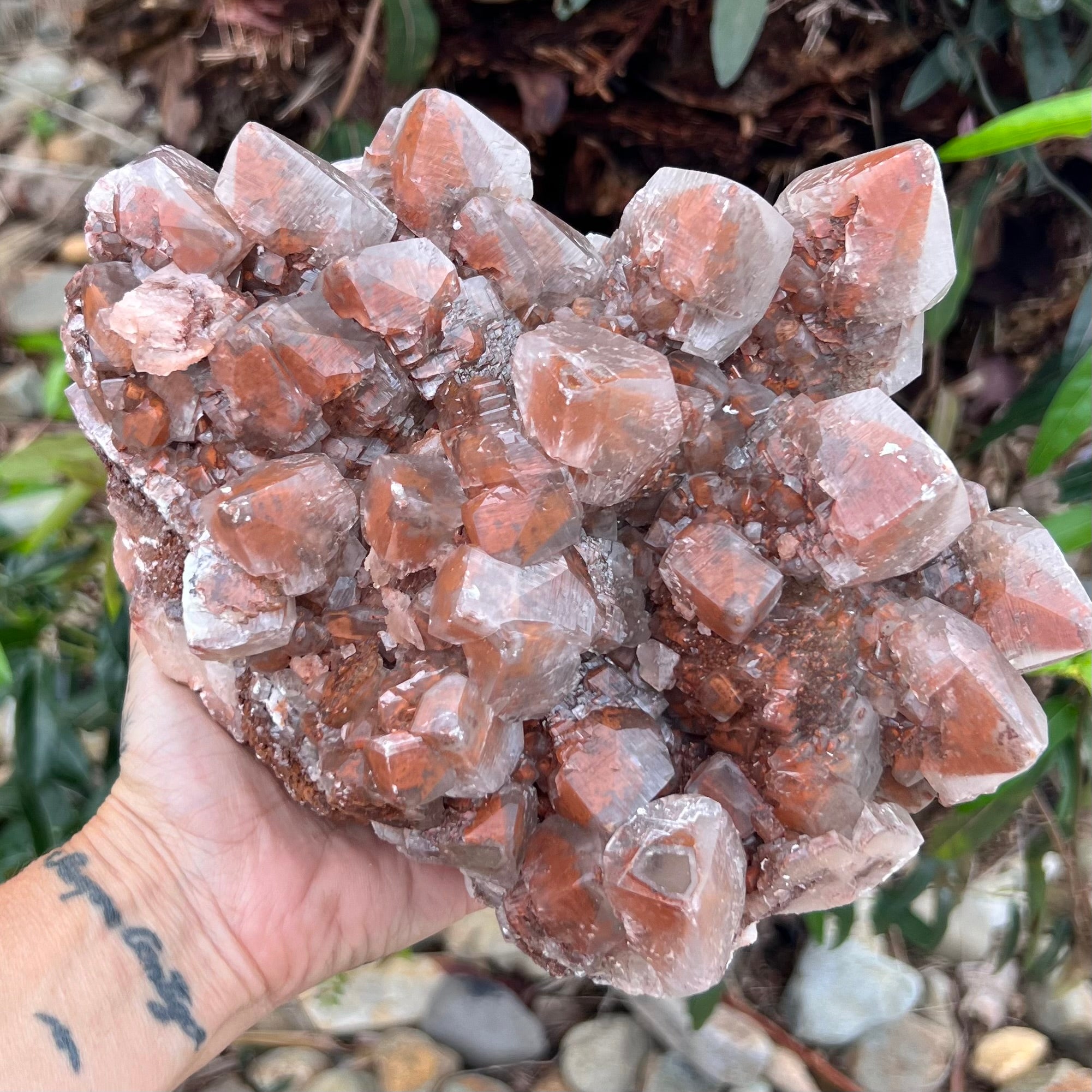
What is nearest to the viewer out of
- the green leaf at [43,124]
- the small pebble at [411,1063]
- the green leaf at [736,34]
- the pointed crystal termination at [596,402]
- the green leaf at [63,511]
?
the pointed crystal termination at [596,402]

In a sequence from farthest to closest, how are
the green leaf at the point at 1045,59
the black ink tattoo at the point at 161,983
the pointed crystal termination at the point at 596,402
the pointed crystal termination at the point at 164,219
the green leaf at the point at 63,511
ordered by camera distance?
the green leaf at the point at 63,511 → the green leaf at the point at 1045,59 → the black ink tattoo at the point at 161,983 → the pointed crystal termination at the point at 164,219 → the pointed crystal termination at the point at 596,402

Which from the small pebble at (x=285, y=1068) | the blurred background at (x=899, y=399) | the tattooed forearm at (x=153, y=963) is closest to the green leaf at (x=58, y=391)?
the blurred background at (x=899, y=399)

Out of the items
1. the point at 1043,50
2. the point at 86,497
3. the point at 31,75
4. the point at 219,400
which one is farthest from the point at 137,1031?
the point at 31,75

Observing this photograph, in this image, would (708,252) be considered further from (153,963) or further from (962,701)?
(153,963)

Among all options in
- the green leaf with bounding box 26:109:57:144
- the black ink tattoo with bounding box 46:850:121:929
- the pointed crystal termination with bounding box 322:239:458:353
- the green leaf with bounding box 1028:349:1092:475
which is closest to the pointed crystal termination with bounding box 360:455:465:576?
the pointed crystal termination with bounding box 322:239:458:353

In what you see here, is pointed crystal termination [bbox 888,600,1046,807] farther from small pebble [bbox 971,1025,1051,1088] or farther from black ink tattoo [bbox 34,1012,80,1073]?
small pebble [bbox 971,1025,1051,1088]

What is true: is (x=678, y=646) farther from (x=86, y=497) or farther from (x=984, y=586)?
(x=86, y=497)

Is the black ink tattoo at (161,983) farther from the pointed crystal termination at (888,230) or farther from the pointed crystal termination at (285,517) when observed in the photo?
the pointed crystal termination at (888,230)
